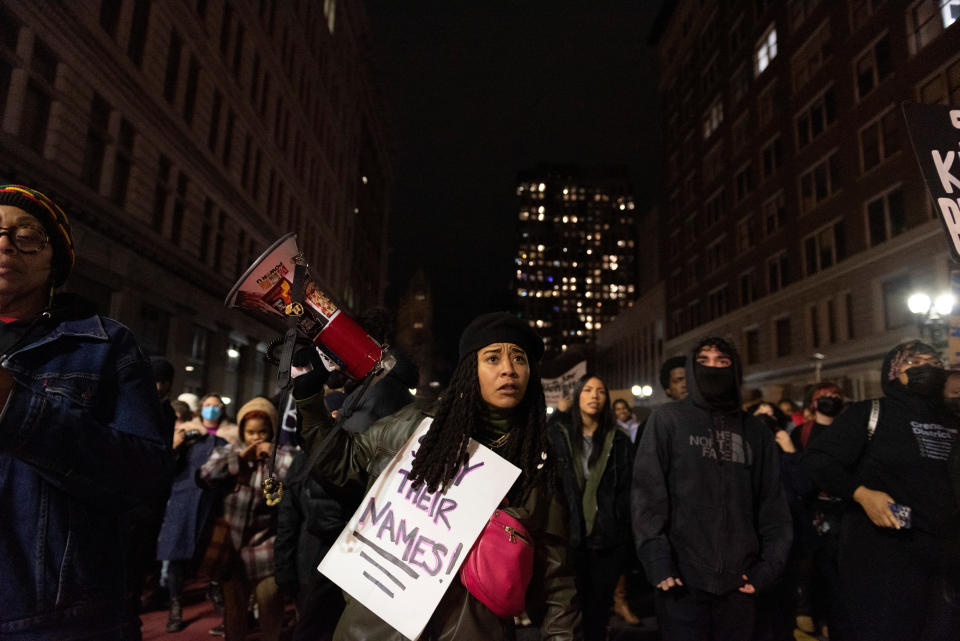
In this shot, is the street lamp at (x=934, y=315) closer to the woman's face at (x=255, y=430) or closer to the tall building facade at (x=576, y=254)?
the woman's face at (x=255, y=430)

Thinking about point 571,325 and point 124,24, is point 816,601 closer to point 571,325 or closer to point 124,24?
point 124,24

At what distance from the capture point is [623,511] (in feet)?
16.9

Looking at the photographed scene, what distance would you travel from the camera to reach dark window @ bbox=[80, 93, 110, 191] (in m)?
15.3

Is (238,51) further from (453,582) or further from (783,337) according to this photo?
(783,337)

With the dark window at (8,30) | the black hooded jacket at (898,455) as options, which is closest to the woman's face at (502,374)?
the black hooded jacket at (898,455)

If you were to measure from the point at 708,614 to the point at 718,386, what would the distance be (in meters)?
1.28

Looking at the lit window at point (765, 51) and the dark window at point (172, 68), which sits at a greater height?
the lit window at point (765, 51)

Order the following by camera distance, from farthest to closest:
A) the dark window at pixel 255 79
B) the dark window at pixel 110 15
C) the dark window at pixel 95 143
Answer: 1. the dark window at pixel 255 79
2. the dark window at pixel 110 15
3. the dark window at pixel 95 143

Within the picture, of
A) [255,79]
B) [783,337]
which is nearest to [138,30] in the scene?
[255,79]

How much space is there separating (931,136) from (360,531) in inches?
180

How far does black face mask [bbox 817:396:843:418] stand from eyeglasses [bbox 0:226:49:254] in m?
6.71

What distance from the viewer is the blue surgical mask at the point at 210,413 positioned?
795 cm

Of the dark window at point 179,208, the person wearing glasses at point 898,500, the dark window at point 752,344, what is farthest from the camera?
the dark window at point 752,344

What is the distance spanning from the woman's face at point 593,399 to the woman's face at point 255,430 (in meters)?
2.72
